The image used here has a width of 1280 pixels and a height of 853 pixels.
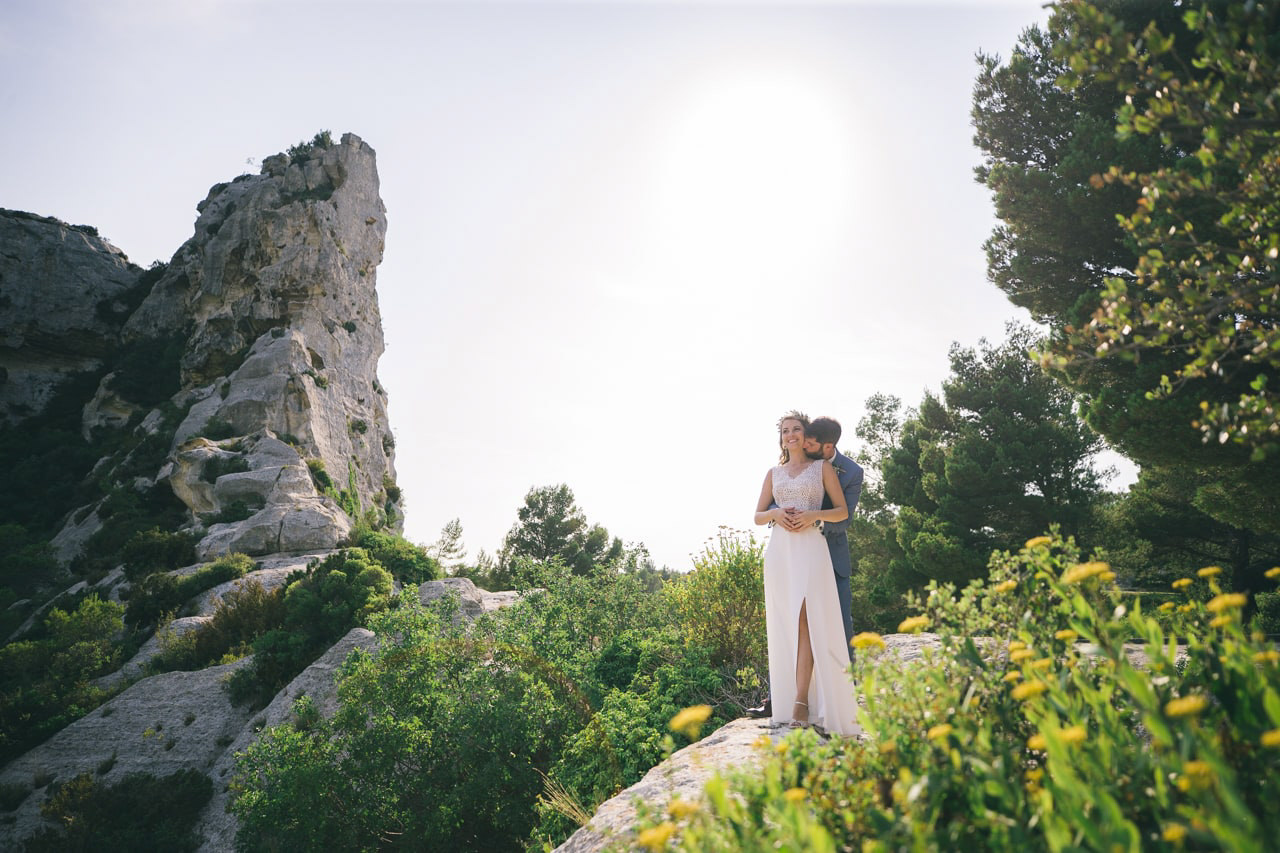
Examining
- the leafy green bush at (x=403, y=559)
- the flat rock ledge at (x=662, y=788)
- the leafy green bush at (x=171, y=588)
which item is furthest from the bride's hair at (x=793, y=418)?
the leafy green bush at (x=171, y=588)

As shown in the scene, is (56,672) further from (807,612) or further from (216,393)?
(807,612)

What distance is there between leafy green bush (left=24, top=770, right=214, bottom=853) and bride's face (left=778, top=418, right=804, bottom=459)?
1103 centimetres

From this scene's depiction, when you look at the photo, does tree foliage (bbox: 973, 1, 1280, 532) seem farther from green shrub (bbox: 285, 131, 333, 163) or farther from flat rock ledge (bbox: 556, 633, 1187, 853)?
green shrub (bbox: 285, 131, 333, 163)

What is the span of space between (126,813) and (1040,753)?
44.4ft

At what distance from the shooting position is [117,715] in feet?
40.0

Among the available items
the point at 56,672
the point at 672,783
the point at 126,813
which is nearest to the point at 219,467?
the point at 56,672

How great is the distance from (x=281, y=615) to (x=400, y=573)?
3104 millimetres

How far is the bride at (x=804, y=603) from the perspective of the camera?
4.54 metres

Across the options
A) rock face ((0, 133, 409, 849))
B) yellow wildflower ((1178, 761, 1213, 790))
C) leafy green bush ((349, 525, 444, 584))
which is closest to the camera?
yellow wildflower ((1178, 761, 1213, 790))

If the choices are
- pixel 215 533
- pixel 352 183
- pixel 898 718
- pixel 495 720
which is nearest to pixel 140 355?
pixel 352 183

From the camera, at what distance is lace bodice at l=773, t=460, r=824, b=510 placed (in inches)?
193

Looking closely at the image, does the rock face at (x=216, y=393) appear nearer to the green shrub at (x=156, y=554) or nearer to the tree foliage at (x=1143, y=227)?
the green shrub at (x=156, y=554)

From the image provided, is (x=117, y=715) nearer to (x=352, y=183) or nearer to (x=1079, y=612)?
(x=1079, y=612)

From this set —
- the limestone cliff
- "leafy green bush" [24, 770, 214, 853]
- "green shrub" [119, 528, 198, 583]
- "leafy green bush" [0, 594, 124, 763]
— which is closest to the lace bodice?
"leafy green bush" [24, 770, 214, 853]
